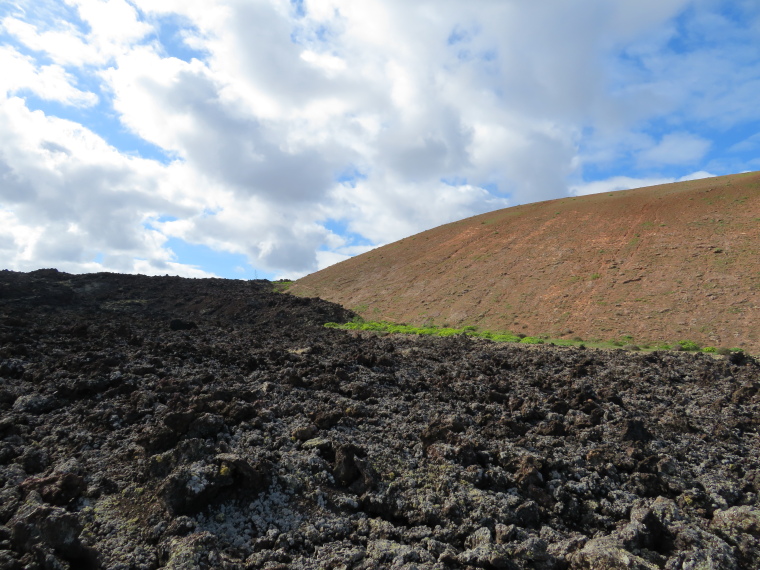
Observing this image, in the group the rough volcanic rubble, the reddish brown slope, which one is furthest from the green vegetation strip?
the rough volcanic rubble

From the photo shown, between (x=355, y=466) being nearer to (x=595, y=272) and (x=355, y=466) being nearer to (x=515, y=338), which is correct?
(x=515, y=338)

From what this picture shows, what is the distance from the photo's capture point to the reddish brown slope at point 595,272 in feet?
78.2

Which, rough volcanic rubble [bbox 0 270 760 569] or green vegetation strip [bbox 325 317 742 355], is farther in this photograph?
green vegetation strip [bbox 325 317 742 355]

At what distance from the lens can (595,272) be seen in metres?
31.0

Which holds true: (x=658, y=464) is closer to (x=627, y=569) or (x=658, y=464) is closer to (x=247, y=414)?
(x=627, y=569)

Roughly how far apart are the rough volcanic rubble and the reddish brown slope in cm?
1254

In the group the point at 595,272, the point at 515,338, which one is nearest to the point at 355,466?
the point at 515,338

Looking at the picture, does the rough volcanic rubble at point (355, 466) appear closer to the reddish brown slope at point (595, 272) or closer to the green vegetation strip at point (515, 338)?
the green vegetation strip at point (515, 338)

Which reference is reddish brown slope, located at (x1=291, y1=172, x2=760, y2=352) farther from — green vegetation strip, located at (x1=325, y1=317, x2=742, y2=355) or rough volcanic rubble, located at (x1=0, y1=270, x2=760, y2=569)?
rough volcanic rubble, located at (x1=0, y1=270, x2=760, y2=569)

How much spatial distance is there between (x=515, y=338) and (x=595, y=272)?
457 inches

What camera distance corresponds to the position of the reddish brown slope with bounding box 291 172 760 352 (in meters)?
23.8

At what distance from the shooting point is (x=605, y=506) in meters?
6.07

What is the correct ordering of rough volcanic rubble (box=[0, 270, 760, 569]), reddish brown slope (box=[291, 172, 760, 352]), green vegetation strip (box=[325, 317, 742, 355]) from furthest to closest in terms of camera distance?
reddish brown slope (box=[291, 172, 760, 352]) < green vegetation strip (box=[325, 317, 742, 355]) < rough volcanic rubble (box=[0, 270, 760, 569])

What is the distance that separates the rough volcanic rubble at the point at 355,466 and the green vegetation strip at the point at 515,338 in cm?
733
